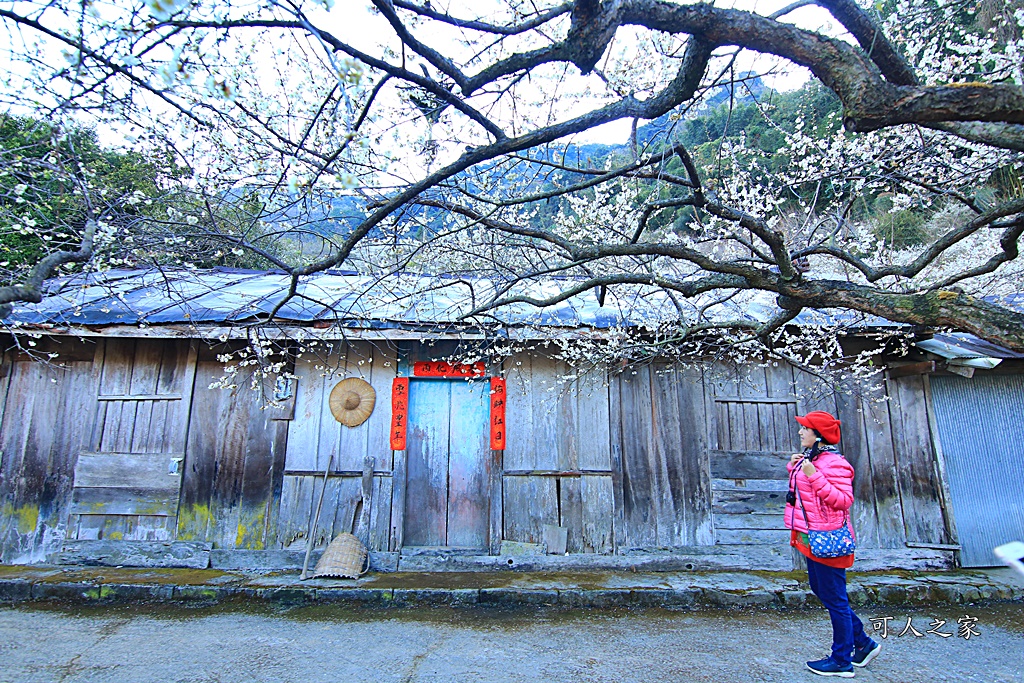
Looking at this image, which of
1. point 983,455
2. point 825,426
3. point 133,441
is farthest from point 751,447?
point 133,441

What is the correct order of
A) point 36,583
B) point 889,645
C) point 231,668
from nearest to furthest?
→ point 231,668, point 889,645, point 36,583

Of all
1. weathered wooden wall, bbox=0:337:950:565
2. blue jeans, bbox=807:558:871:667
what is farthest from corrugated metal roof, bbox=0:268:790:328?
blue jeans, bbox=807:558:871:667

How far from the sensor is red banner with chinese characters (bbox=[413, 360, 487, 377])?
730 centimetres

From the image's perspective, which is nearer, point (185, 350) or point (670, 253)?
point (670, 253)

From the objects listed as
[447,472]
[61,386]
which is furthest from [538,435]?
[61,386]

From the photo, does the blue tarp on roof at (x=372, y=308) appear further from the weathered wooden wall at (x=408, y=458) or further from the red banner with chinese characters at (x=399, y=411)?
the red banner with chinese characters at (x=399, y=411)

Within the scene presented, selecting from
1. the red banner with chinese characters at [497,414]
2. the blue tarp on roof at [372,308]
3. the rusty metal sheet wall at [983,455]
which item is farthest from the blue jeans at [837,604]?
the rusty metal sheet wall at [983,455]

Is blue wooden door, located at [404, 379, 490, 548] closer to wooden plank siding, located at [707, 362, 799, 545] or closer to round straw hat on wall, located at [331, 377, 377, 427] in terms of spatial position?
round straw hat on wall, located at [331, 377, 377, 427]

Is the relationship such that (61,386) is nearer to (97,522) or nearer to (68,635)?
(97,522)

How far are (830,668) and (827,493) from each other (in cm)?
139

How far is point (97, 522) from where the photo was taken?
695 centimetres

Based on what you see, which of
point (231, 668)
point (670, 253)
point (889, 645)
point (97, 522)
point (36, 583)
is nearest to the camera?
point (670, 253)

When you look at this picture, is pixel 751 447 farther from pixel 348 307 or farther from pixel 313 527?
pixel 313 527

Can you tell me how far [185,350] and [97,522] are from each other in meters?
2.33
